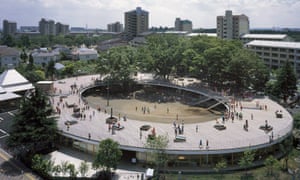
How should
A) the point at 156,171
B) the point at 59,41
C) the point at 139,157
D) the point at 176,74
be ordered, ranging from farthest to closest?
1. the point at 59,41
2. the point at 176,74
3. the point at 139,157
4. the point at 156,171

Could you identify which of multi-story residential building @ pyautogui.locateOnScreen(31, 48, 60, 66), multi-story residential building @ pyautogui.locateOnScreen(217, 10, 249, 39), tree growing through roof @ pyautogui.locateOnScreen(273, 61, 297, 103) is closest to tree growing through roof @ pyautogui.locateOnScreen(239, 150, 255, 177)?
tree growing through roof @ pyautogui.locateOnScreen(273, 61, 297, 103)

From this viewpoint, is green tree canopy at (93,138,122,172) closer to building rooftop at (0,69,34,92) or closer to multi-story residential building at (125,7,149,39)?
building rooftop at (0,69,34,92)

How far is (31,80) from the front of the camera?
6206cm

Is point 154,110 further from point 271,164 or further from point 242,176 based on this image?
point 271,164

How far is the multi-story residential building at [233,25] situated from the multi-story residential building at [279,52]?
2921 cm

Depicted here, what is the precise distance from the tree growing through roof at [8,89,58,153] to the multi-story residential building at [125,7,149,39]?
5068 inches

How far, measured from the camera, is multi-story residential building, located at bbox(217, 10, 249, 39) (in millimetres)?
118000

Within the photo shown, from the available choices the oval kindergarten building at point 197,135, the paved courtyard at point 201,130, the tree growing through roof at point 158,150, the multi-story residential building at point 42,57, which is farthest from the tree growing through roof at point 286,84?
the multi-story residential building at point 42,57

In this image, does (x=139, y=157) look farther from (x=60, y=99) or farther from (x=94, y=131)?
(x=60, y=99)

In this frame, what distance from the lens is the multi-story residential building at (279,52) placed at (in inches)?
3026

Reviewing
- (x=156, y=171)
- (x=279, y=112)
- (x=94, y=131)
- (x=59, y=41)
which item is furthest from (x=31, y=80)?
(x=59, y=41)

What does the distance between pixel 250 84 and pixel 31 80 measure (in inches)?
1888

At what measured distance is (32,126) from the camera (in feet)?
99.2

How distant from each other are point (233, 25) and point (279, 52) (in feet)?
136
